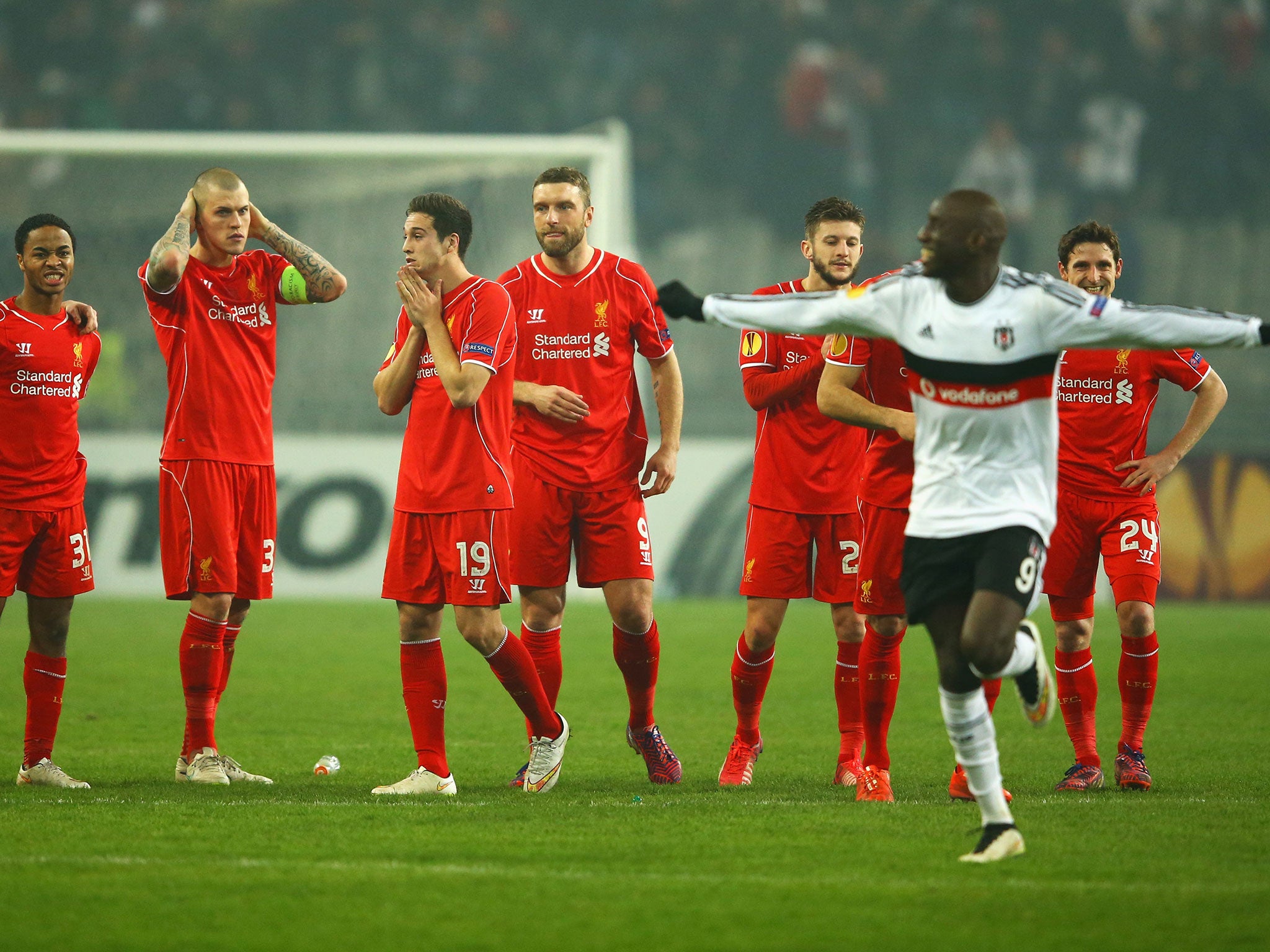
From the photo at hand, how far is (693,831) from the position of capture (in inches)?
200

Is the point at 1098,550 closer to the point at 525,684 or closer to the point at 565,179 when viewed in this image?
the point at 525,684

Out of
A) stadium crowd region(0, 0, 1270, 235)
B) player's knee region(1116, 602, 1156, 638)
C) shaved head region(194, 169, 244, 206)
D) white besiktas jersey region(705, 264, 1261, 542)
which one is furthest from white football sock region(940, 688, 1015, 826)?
stadium crowd region(0, 0, 1270, 235)

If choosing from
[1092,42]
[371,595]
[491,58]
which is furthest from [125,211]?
[1092,42]

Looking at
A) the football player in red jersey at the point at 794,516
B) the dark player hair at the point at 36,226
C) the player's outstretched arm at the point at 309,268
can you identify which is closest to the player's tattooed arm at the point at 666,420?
the football player in red jersey at the point at 794,516

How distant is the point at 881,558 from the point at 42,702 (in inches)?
140

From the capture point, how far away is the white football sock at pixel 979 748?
462 centimetres

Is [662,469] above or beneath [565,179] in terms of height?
beneath

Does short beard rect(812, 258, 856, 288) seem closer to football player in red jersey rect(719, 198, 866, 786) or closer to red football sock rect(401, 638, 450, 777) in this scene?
football player in red jersey rect(719, 198, 866, 786)

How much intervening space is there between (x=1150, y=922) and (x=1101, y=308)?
179 cm

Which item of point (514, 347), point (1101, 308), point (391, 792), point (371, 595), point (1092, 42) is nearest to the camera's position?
point (1101, 308)

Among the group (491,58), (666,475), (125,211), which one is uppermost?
(491,58)

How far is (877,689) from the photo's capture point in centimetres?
588

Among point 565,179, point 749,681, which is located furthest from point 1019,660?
point 565,179

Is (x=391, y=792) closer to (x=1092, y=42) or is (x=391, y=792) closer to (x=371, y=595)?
(x=371, y=595)
